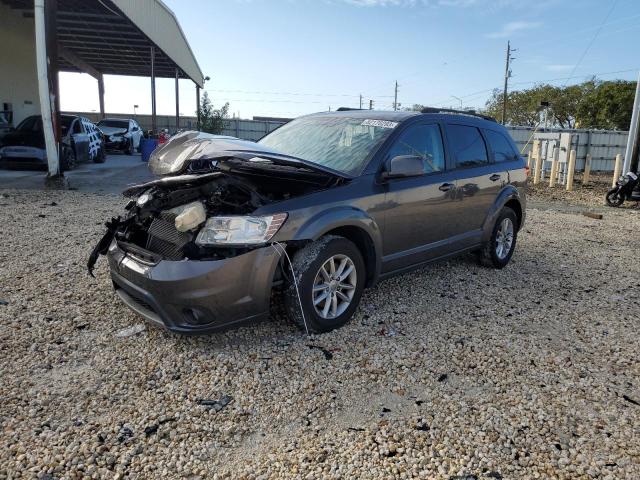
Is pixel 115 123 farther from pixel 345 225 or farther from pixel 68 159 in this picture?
pixel 345 225

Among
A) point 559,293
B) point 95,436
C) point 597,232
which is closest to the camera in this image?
point 95,436

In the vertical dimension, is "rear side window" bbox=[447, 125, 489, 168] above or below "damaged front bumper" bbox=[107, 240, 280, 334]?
above

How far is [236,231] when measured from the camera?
11.0 ft

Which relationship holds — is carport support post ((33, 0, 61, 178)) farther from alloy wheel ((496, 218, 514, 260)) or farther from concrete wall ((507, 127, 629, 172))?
concrete wall ((507, 127, 629, 172))

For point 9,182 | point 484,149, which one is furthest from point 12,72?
point 484,149

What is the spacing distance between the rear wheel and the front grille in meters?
12.3

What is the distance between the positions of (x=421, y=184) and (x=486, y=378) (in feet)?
6.20

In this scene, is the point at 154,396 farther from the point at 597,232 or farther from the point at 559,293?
the point at 597,232

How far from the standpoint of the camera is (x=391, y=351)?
3.63 metres

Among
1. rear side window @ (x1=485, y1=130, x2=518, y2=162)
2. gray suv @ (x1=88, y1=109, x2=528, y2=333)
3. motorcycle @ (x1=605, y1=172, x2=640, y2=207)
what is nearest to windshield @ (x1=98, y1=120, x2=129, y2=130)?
motorcycle @ (x1=605, y1=172, x2=640, y2=207)

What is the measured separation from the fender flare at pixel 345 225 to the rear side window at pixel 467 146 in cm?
152

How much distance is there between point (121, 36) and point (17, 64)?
166 inches

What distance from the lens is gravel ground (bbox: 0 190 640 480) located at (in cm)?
246

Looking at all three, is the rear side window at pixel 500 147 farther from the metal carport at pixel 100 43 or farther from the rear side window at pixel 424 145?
the metal carport at pixel 100 43
